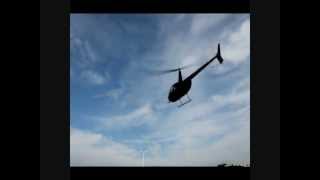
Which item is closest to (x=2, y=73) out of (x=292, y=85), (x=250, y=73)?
(x=250, y=73)

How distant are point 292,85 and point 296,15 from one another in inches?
14.9

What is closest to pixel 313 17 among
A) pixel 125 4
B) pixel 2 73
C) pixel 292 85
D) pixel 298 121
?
pixel 292 85

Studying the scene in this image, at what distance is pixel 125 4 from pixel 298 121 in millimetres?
1128

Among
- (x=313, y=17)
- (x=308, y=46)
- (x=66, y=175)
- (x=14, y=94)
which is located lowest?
(x=66, y=175)

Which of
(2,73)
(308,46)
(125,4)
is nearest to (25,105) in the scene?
(2,73)

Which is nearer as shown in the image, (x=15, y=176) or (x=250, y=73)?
(x=15, y=176)

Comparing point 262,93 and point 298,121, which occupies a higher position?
point 262,93

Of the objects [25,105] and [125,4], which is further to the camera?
[125,4]

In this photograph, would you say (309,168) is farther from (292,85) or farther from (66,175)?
(66,175)

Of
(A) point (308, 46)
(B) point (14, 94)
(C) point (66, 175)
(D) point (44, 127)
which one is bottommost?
(C) point (66, 175)

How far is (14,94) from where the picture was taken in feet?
6.27

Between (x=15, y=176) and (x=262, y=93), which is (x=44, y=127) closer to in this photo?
(x=15, y=176)

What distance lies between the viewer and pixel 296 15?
6.60ft

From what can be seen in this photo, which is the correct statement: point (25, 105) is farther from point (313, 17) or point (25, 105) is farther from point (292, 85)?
point (313, 17)
